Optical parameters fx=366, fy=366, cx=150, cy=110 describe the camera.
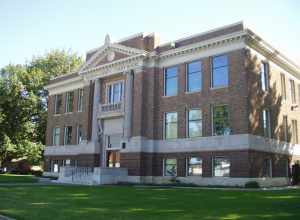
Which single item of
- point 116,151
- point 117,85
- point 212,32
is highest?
point 212,32

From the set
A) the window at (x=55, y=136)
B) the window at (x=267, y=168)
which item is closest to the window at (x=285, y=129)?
the window at (x=267, y=168)

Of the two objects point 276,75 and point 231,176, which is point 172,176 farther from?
point 276,75

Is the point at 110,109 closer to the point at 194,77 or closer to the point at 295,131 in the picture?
the point at 194,77

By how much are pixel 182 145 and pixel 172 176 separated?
8.80 feet

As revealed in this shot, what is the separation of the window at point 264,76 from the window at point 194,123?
5.55 m

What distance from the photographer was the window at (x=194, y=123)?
95.5ft

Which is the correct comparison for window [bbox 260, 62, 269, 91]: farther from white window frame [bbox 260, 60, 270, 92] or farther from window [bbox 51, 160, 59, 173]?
window [bbox 51, 160, 59, 173]

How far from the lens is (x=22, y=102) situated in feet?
187

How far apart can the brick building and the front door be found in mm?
96

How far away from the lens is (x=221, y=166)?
27.0 meters

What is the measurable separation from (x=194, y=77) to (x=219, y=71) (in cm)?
237

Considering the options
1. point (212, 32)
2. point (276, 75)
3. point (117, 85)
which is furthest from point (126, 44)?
point (276, 75)

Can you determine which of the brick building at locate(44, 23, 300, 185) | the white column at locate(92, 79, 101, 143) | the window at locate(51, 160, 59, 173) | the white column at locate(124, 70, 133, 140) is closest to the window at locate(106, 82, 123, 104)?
the brick building at locate(44, 23, 300, 185)

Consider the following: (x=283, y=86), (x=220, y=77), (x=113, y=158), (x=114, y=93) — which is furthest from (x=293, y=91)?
(x=113, y=158)
